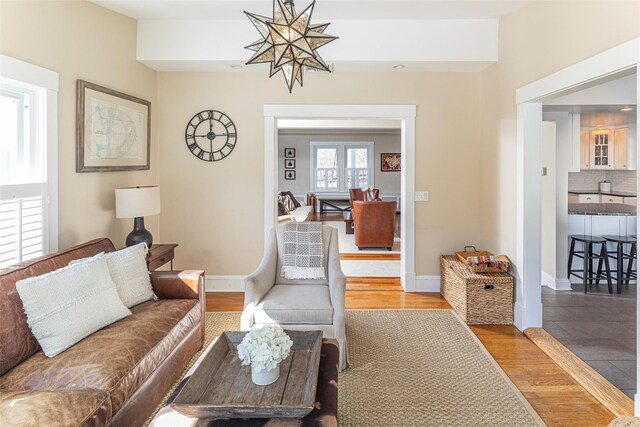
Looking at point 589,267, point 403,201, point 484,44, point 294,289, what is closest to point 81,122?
point 294,289

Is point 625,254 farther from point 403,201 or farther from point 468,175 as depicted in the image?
point 403,201

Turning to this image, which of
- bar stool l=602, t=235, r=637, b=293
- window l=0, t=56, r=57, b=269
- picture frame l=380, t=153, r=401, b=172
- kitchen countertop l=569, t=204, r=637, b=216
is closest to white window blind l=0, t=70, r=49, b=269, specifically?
window l=0, t=56, r=57, b=269

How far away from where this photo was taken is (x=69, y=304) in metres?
2.18

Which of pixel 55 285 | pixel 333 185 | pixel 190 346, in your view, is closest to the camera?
pixel 55 285

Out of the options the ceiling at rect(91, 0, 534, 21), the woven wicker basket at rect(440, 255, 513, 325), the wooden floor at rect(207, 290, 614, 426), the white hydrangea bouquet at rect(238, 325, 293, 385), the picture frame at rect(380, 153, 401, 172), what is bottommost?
the wooden floor at rect(207, 290, 614, 426)

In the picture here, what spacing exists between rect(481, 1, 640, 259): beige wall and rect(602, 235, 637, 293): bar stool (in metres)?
1.53

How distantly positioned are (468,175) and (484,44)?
142cm

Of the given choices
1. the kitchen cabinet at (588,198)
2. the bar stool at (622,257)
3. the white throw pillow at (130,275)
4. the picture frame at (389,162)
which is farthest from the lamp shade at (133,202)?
the picture frame at (389,162)

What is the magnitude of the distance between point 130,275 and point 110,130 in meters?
1.66

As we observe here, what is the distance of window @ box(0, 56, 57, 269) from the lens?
2654 millimetres

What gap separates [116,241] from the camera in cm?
393

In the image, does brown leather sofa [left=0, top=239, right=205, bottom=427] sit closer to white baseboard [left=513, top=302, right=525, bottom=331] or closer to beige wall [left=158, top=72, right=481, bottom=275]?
beige wall [left=158, top=72, right=481, bottom=275]

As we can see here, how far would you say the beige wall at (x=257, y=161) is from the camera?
179 inches

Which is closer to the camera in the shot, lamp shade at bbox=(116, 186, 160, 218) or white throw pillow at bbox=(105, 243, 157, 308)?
white throw pillow at bbox=(105, 243, 157, 308)
